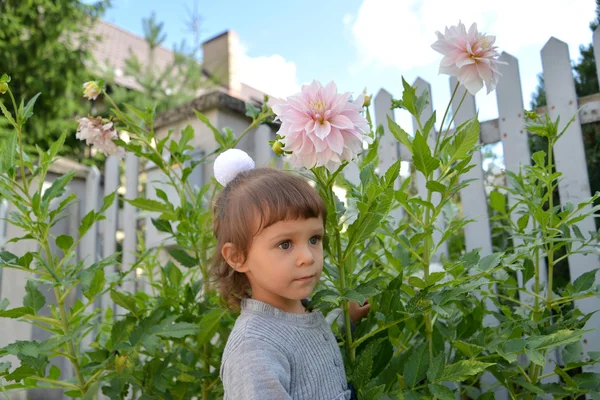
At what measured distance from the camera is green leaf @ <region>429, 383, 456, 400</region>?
A: 1.08 meters

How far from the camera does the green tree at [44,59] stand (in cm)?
860

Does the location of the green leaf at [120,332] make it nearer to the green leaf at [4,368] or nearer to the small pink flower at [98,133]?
the green leaf at [4,368]

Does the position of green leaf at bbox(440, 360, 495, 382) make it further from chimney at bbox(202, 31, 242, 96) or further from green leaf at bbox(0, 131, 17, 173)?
chimney at bbox(202, 31, 242, 96)

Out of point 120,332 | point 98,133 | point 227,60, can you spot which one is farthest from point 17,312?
point 227,60

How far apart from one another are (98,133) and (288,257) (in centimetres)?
84

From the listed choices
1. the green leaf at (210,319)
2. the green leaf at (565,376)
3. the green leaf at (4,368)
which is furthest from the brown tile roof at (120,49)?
the green leaf at (565,376)

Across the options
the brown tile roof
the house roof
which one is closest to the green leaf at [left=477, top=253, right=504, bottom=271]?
the house roof

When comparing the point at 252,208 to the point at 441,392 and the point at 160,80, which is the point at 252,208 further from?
the point at 160,80

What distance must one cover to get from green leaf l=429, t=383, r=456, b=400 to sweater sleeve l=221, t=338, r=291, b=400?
0.95 ft

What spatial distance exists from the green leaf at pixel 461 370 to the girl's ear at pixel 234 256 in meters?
0.50

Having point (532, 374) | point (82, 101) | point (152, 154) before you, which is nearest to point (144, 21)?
point (82, 101)

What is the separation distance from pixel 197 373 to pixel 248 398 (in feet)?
1.85

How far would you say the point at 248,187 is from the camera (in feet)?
4.21

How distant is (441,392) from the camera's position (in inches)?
42.9
